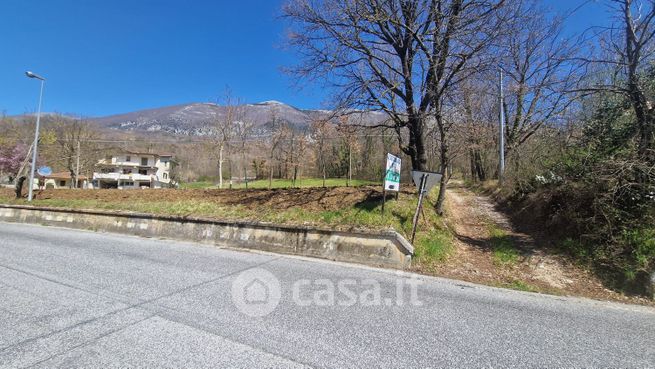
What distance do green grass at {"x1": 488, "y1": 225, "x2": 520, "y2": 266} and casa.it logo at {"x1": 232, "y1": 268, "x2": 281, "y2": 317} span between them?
4.86m

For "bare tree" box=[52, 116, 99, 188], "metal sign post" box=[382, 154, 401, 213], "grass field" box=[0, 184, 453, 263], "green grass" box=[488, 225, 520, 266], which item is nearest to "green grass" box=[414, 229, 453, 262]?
"grass field" box=[0, 184, 453, 263]

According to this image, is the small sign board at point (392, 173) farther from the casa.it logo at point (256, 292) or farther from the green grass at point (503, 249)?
the casa.it logo at point (256, 292)

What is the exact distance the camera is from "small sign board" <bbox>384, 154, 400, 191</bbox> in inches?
296

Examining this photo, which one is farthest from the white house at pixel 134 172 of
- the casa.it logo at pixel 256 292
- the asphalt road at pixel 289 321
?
the casa.it logo at pixel 256 292

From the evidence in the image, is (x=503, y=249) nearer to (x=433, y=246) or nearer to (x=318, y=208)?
(x=433, y=246)

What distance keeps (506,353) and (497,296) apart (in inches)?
82.8

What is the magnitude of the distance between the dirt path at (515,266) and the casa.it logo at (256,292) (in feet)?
11.2

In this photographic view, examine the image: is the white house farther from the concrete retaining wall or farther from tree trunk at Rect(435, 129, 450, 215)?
tree trunk at Rect(435, 129, 450, 215)

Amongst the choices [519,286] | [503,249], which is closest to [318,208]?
[503,249]

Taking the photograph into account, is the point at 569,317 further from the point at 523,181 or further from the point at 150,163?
the point at 150,163

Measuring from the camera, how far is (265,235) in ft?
26.0

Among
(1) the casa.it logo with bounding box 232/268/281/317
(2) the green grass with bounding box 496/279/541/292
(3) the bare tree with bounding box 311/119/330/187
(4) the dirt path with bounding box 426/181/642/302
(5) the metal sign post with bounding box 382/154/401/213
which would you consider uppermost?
(3) the bare tree with bounding box 311/119/330/187

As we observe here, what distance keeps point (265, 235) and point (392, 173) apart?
3628mm

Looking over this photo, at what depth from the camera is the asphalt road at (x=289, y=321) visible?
2.84 metres
